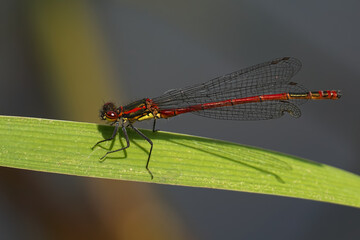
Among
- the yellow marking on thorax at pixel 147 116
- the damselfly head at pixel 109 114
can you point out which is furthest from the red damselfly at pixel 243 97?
the damselfly head at pixel 109 114

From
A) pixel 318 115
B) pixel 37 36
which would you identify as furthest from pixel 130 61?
pixel 318 115

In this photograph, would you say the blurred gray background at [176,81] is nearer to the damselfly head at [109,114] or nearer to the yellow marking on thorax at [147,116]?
the yellow marking on thorax at [147,116]

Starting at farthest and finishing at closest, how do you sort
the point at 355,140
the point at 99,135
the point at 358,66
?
the point at 358,66 < the point at 355,140 < the point at 99,135

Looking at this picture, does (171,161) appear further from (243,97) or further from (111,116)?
(243,97)

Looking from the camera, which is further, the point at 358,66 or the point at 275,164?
the point at 358,66

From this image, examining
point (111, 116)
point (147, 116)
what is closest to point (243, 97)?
point (147, 116)

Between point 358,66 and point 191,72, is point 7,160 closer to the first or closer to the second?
point 191,72
